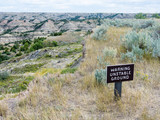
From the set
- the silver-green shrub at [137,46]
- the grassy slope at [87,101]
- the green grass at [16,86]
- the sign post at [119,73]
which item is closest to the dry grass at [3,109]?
the grassy slope at [87,101]

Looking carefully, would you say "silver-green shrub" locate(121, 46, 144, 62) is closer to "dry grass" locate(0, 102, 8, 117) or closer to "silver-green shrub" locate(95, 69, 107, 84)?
"silver-green shrub" locate(95, 69, 107, 84)

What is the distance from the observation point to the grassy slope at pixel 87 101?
10.8 ft

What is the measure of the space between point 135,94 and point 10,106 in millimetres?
3009

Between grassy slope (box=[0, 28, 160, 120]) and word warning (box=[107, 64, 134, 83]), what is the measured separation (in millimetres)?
533

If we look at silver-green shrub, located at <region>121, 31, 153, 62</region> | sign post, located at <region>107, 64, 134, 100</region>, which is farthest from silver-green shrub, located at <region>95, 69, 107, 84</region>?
silver-green shrub, located at <region>121, 31, 153, 62</region>

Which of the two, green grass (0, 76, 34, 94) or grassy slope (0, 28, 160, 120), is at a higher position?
grassy slope (0, 28, 160, 120)

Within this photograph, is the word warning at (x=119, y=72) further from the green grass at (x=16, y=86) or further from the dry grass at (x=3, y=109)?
the green grass at (x=16, y=86)

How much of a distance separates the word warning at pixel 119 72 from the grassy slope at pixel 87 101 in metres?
0.53

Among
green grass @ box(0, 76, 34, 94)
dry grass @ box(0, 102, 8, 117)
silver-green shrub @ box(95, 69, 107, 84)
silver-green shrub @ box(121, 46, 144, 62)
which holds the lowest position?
green grass @ box(0, 76, 34, 94)

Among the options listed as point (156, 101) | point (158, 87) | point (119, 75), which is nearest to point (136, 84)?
point (158, 87)

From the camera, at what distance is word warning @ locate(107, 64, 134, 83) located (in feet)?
11.2

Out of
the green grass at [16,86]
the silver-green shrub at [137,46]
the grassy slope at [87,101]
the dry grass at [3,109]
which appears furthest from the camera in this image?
the green grass at [16,86]

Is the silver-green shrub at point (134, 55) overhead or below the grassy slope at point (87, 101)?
overhead

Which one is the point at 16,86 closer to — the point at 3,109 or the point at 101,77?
the point at 3,109
